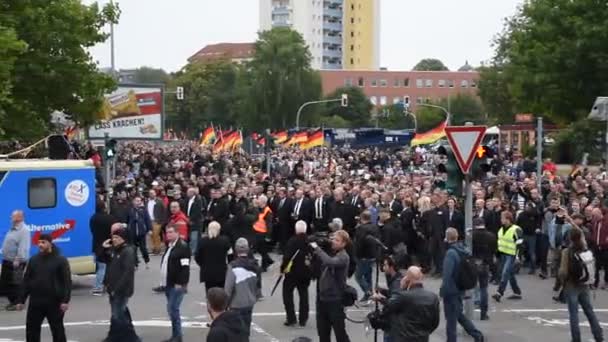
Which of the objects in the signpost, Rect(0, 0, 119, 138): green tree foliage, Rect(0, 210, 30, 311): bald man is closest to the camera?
the signpost

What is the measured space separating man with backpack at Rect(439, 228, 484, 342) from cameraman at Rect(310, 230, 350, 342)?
1324 millimetres

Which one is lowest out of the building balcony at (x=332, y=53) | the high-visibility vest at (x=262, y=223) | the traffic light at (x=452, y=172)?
the high-visibility vest at (x=262, y=223)

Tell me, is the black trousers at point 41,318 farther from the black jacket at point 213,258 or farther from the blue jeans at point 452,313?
the blue jeans at point 452,313

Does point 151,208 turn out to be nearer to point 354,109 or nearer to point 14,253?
point 14,253

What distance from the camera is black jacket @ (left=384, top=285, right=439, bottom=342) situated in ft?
36.3

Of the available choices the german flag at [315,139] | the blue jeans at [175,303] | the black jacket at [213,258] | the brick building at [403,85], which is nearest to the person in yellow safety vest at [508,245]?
the black jacket at [213,258]

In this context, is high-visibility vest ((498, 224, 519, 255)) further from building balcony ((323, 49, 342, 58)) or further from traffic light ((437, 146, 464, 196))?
building balcony ((323, 49, 342, 58))

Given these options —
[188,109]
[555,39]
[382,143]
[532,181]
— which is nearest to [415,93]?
[188,109]

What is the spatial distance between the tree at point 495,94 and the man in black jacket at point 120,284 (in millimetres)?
83313

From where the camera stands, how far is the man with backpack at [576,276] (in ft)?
47.5

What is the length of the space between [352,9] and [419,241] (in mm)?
162381

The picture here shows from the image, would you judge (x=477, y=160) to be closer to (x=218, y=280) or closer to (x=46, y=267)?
(x=218, y=280)

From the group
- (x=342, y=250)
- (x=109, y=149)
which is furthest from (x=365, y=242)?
(x=109, y=149)

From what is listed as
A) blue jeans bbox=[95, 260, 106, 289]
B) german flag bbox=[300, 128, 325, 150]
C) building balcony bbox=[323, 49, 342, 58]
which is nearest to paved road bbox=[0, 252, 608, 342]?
blue jeans bbox=[95, 260, 106, 289]
